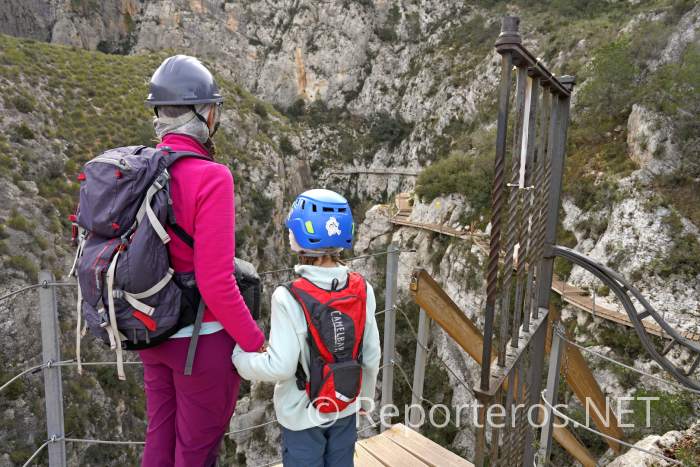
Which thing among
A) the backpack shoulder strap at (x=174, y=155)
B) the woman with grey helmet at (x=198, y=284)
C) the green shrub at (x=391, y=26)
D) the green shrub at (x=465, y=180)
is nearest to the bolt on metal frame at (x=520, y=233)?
the woman with grey helmet at (x=198, y=284)

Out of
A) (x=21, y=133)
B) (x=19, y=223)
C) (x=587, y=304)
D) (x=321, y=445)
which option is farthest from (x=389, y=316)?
(x=21, y=133)

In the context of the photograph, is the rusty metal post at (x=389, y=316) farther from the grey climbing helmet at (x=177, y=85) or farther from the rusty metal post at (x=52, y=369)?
the rusty metal post at (x=52, y=369)

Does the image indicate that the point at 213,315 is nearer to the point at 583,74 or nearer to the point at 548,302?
the point at 548,302

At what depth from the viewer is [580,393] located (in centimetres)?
295

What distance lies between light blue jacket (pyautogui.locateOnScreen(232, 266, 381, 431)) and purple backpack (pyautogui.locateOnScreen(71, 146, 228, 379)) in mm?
332

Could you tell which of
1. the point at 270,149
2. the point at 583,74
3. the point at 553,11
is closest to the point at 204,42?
the point at 270,149

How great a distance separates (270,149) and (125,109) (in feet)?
30.7

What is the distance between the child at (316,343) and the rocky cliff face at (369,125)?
10.2 metres

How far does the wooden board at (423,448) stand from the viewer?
8.33 ft

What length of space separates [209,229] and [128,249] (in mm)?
254

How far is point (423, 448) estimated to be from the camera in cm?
269

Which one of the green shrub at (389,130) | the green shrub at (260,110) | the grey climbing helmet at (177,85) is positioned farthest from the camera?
the green shrub at (389,130)

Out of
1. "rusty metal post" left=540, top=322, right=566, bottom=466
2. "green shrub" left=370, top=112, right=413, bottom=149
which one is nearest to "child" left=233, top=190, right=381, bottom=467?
"rusty metal post" left=540, top=322, right=566, bottom=466

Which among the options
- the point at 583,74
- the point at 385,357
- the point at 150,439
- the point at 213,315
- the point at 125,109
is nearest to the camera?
the point at 213,315
